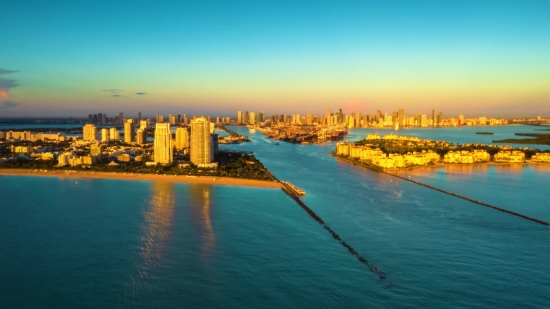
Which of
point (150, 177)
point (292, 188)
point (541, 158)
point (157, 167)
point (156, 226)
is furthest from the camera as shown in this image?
point (541, 158)

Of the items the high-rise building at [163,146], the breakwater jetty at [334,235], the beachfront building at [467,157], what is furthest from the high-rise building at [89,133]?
the beachfront building at [467,157]

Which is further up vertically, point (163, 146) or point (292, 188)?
point (163, 146)

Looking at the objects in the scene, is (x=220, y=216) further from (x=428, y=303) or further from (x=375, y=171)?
(x=375, y=171)

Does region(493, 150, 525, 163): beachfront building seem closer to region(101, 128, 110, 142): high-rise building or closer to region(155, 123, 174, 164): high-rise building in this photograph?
region(155, 123, 174, 164): high-rise building

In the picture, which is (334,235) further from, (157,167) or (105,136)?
(105,136)

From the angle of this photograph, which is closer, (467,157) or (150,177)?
(150,177)

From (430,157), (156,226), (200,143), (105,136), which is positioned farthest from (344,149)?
(105,136)
